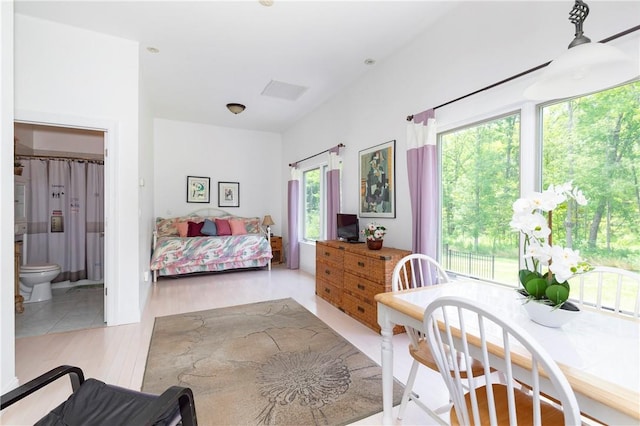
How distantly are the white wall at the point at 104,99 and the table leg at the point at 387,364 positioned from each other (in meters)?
2.70

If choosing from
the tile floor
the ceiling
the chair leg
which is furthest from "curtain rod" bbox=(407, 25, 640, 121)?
the tile floor

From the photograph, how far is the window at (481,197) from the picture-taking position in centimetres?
217

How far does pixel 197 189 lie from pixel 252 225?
1346mm

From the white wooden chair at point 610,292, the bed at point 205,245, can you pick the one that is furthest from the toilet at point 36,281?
the white wooden chair at point 610,292

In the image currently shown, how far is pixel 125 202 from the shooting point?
294 cm

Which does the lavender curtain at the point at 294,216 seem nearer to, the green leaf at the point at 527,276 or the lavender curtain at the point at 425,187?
the lavender curtain at the point at 425,187

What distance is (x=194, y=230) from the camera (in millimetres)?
5316

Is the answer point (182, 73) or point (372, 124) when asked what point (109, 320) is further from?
point (372, 124)

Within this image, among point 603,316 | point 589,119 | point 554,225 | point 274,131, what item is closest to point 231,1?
point 589,119

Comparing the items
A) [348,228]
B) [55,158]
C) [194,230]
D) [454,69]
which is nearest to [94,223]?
[55,158]

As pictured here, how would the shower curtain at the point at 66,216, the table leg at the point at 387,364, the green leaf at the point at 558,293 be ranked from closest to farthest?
1. the green leaf at the point at 558,293
2. the table leg at the point at 387,364
3. the shower curtain at the point at 66,216

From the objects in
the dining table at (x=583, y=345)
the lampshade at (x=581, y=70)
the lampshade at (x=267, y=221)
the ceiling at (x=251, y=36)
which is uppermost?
the ceiling at (x=251, y=36)

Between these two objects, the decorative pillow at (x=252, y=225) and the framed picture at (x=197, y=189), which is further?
the decorative pillow at (x=252, y=225)

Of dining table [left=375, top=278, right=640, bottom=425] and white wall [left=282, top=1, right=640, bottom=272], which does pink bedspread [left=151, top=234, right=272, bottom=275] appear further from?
dining table [left=375, top=278, right=640, bottom=425]
